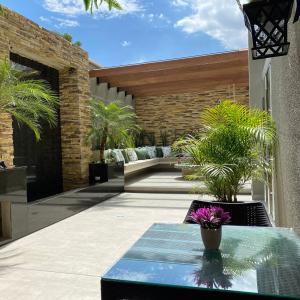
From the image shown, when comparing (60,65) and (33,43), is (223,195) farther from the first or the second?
(60,65)

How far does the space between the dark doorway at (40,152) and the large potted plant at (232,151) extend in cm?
357

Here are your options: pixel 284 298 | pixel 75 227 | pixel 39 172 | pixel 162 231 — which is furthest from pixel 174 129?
pixel 284 298

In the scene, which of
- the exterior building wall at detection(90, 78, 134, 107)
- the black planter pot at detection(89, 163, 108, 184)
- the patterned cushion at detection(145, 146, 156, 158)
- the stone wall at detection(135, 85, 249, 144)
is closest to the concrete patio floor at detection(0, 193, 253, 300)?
the black planter pot at detection(89, 163, 108, 184)

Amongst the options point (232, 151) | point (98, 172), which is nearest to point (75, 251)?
point (232, 151)

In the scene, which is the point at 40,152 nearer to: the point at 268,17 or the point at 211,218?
the point at 211,218

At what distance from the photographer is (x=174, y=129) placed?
12555mm

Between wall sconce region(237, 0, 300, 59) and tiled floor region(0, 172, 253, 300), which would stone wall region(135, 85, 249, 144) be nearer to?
tiled floor region(0, 172, 253, 300)

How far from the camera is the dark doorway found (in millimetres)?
5727

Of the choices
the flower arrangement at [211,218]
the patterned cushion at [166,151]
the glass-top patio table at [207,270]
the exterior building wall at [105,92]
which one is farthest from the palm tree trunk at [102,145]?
the flower arrangement at [211,218]

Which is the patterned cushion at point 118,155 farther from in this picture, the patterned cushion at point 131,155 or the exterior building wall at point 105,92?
the exterior building wall at point 105,92

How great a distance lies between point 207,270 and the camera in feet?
4.32

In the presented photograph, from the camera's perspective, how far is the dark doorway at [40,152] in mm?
5727

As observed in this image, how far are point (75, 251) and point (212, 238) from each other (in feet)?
8.15

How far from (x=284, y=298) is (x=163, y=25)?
8507mm
